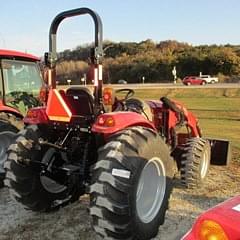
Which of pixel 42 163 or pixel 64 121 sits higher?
pixel 64 121

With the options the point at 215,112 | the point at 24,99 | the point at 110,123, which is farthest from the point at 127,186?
the point at 215,112

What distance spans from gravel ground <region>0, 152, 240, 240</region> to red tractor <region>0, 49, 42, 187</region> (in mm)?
963

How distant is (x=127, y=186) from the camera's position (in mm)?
4824

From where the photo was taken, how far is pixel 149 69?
67812 mm

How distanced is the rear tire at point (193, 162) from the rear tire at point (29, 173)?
6.48ft

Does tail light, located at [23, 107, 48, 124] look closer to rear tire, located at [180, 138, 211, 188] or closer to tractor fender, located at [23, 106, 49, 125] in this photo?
tractor fender, located at [23, 106, 49, 125]

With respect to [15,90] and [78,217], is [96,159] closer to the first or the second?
[78,217]

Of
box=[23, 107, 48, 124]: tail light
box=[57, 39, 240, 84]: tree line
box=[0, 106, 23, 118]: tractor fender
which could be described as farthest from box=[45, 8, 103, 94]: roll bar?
box=[57, 39, 240, 84]: tree line

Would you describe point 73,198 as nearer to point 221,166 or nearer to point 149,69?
point 221,166

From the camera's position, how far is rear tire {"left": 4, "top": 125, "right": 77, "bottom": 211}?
5.82 meters

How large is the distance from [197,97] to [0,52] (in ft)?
83.6

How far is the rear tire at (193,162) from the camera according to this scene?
728 centimetres

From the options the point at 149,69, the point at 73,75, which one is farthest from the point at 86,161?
the point at 149,69

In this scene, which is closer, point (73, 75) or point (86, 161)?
point (86, 161)
